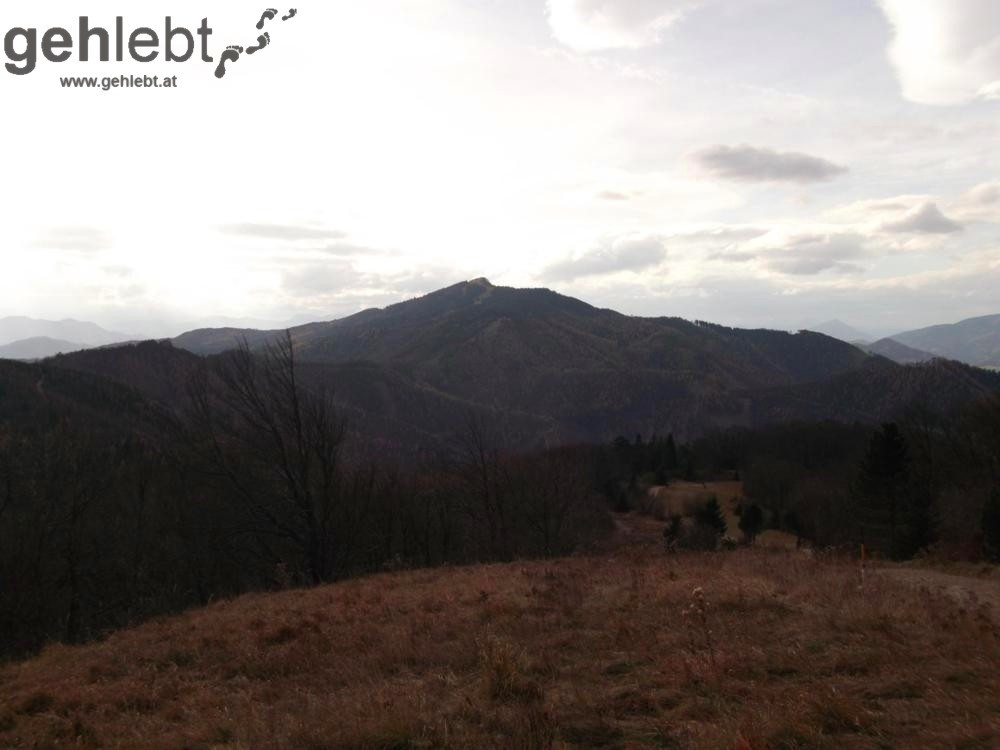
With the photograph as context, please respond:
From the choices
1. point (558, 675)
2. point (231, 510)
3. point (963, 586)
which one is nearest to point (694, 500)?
point (231, 510)

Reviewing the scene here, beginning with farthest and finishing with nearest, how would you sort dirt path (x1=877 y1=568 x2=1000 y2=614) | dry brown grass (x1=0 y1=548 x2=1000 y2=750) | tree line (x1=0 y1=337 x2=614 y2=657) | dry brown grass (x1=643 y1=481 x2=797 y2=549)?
dry brown grass (x1=643 y1=481 x2=797 y2=549), tree line (x1=0 y1=337 x2=614 y2=657), dirt path (x1=877 y1=568 x2=1000 y2=614), dry brown grass (x1=0 y1=548 x2=1000 y2=750)

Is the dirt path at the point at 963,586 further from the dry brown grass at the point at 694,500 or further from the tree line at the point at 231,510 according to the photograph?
the dry brown grass at the point at 694,500

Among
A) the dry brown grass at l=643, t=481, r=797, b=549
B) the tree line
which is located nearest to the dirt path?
the tree line

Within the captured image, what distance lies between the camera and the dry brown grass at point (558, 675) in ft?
15.9

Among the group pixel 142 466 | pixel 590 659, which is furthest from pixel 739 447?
pixel 590 659

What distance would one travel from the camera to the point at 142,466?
35281 mm

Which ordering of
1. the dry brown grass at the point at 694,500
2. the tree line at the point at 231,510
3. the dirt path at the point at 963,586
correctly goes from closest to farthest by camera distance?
the dirt path at the point at 963,586 < the tree line at the point at 231,510 < the dry brown grass at the point at 694,500

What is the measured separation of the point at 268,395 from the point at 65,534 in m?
12.9

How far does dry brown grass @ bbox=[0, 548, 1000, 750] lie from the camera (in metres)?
4.83

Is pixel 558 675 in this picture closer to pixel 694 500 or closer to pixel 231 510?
pixel 231 510

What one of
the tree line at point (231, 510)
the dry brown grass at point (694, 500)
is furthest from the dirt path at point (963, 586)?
the dry brown grass at point (694, 500)

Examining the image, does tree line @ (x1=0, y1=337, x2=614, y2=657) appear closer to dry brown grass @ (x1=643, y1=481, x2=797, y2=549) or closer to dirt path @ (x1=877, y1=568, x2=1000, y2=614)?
dirt path @ (x1=877, y1=568, x2=1000, y2=614)

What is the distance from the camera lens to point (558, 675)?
6551 mm

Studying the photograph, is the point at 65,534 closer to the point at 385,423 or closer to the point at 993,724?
the point at 993,724
